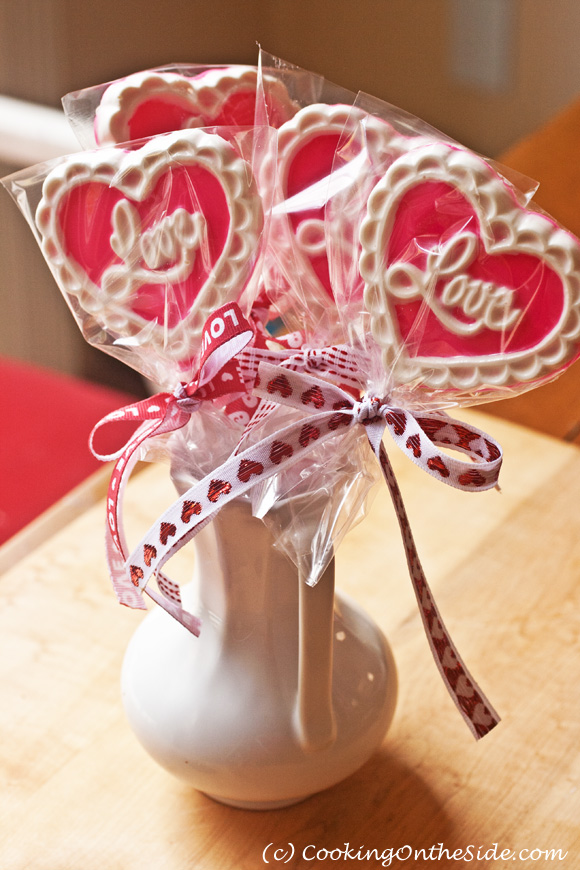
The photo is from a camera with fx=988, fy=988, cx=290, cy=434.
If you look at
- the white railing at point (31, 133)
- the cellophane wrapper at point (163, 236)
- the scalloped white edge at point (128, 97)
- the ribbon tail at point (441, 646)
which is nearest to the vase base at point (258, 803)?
the ribbon tail at point (441, 646)

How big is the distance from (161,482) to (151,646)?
357 millimetres

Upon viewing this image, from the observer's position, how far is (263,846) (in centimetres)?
66

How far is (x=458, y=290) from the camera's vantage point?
55 centimetres

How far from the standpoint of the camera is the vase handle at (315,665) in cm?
59

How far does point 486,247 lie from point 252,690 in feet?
1.03

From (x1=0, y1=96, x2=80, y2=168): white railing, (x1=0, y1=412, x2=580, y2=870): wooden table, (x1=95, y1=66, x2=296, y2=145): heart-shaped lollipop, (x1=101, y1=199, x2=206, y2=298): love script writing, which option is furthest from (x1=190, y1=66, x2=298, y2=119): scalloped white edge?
(x1=0, y1=96, x2=80, y2=168): white railing

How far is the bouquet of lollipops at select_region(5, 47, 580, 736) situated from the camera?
0.55 m

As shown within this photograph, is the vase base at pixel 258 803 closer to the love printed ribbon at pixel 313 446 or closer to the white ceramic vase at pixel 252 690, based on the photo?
the white ceramic vase at pixel 252 690

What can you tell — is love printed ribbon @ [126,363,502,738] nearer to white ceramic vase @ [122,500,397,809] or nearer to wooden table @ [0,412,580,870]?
white ceramic vase @ [122,500,397,809]

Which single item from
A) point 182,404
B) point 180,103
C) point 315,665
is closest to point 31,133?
point 180,103

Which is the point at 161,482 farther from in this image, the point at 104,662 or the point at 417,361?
the point at 417,361

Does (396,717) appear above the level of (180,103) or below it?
below

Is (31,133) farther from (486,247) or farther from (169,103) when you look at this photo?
(486,247)

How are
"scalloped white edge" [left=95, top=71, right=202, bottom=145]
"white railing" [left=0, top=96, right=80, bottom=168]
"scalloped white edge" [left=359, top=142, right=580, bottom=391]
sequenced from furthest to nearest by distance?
"white railing" [left=0, top=96, right=80, bottom=168], "scalloped white edge" [left=95, top=71, right=202, bottom=145], "scalloped white edge" [left=359, top=142, right=580, bottom=391]
